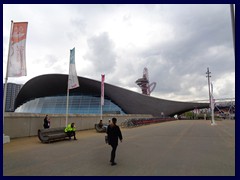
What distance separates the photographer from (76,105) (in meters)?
58.7

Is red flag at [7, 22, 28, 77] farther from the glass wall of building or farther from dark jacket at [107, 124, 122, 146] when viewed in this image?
the glass wall of building

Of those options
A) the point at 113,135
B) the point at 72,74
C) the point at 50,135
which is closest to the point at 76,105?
→ the point at 72,74

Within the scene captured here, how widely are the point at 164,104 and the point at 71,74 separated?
184 feet

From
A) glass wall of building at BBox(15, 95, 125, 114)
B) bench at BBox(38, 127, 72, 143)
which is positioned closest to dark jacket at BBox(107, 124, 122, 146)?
bench at BBox(38, 127, 72, 143)

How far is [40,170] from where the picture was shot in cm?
590

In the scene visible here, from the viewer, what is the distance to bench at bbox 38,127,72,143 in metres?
11.6

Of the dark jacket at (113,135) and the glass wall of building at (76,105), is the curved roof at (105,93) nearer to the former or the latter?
the glass wall of building at (76,105)

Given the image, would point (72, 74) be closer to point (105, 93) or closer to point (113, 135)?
point (113, 135)

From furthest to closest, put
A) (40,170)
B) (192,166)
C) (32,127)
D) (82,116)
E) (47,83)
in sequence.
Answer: (47,83) < (82,116) < (32,127) < (192,166) < (40,170)

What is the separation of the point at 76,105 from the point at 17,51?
155 feet

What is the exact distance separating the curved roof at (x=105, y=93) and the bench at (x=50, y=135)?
41.5 metres

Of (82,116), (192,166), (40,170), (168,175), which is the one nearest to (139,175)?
(168,175)
